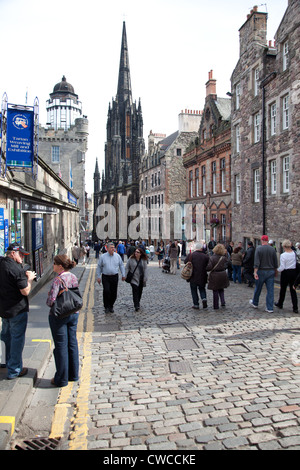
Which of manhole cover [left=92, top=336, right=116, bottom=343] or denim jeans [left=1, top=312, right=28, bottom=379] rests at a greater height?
denim jeans [left=1, top=312, right=28, bottom=379]

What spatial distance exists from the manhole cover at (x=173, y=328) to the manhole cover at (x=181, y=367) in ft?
5.48

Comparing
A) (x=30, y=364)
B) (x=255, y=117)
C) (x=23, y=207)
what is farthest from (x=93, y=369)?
(x=255, y=117)

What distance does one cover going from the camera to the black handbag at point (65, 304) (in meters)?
4.61

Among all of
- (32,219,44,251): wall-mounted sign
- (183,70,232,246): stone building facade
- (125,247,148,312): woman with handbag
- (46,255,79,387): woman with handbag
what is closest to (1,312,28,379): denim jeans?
(46,255,79,387): woman with handbag

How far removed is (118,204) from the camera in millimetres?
84125

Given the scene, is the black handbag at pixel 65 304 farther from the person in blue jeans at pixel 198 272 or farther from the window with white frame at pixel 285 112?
the window with white frame at pixel 285 112

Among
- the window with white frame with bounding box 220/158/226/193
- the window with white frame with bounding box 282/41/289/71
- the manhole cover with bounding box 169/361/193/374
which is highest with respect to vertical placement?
the window with white frame with bounding box 282/41/289/71

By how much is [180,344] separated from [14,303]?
2.98 m

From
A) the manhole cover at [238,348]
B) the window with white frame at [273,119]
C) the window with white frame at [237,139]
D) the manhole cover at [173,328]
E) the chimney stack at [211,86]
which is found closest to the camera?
the manhole cover at [238,348]

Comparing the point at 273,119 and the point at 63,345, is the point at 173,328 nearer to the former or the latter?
the point at 63,345

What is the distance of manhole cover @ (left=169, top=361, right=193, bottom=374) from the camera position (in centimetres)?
519

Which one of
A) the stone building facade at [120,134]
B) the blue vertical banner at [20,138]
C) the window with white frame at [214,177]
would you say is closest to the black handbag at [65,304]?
the blue vertical banner at [20,138]

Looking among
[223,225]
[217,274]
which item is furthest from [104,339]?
[223,225]

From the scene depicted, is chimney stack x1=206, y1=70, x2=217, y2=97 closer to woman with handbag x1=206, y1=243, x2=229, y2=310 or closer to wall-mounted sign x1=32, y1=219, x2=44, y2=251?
wall-mounted sign x1=32, y1=219, x2=44, y2=251
